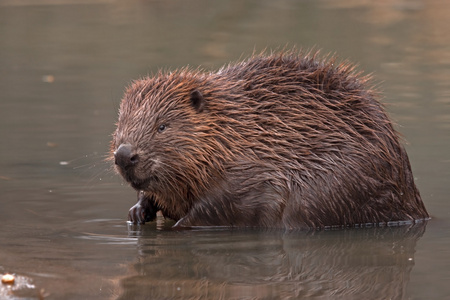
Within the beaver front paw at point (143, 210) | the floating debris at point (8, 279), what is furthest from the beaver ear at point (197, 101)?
the floating debris at point (8, 279)

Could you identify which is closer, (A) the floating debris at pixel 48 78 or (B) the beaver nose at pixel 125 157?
(B) the beaver nose at pixel 125 157

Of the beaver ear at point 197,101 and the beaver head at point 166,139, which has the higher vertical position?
the beaver ear at point 197,101

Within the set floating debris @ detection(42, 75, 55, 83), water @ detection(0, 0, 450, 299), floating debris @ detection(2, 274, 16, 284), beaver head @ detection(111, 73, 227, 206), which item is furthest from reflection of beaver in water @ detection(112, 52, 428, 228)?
floating debris @ detection(42, 75, 55, 83)

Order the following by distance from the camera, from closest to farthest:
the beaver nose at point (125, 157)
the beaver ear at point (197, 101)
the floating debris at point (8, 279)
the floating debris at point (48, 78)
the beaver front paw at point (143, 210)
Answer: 1. the floating debris at point (8, 279)
2. the beaver nose at point (125, 157)
3. the beaver ear at point (197, 101)
4. the beaver front paw at point (143, 210)
5. the floating debris at point (48, 78)

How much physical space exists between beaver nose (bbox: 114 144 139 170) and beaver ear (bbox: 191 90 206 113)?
467 mm

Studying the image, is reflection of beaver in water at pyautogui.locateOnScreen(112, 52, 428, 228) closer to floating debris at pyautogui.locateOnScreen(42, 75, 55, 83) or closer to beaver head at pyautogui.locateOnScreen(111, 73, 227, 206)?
beaver head at pyautogui.locateOnScreen(111, 73, 227, 206)

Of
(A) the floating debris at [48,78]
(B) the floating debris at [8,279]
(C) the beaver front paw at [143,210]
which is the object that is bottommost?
(B) the floating debris at [8,279]

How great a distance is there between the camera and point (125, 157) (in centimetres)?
500

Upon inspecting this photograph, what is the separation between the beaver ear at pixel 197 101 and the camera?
5289mm

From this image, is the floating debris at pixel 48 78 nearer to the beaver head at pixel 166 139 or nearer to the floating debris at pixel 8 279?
the beaver head at pixel 166 139

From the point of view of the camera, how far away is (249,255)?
15.2 ft

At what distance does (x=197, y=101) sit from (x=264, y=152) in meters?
0.46

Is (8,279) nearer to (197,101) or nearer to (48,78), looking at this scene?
(197,101)

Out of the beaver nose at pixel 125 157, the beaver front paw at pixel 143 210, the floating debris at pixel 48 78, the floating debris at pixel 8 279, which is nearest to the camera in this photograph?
the floating debris at pixel 8 279
